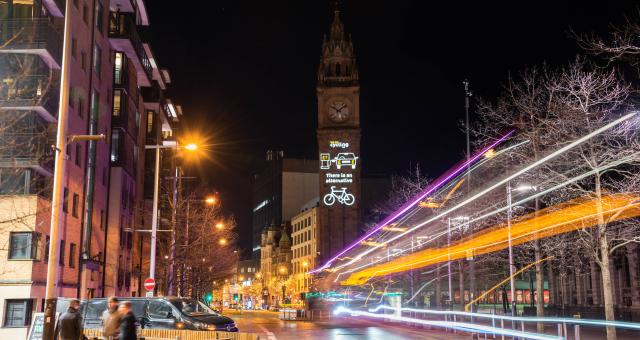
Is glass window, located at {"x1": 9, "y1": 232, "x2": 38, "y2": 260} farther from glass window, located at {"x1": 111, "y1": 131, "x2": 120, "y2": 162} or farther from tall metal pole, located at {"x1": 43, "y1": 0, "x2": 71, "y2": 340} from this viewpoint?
tall metal pole, located at {"x1": 43, "y1": 0, "x2": 71, "y2": 340}

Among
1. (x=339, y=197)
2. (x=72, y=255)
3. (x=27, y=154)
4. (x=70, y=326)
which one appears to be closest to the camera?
(x=70, y=326)

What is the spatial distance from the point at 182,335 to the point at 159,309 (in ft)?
12.2

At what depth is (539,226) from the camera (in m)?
30.6

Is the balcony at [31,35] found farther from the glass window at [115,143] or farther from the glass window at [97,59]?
the glass window at [115,143]

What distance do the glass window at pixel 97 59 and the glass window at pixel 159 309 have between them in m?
24.9

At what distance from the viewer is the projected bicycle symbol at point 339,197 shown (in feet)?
416

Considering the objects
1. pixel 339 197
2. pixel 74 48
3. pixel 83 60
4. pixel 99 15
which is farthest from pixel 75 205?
pixel 339 197

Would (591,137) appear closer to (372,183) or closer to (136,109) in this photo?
(136,109)

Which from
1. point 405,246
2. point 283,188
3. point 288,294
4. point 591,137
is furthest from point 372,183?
point 591,137

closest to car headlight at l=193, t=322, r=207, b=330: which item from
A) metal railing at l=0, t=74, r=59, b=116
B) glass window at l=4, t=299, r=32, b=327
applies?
metal railing at l=0, t=74, r=59, b=116

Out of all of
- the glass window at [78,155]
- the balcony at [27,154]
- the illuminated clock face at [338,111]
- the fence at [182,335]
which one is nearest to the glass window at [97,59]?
the glass window at [78,155]

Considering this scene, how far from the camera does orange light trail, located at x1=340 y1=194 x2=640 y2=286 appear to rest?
22141 mm

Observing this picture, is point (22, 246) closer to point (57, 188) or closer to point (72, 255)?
point (72, 255)

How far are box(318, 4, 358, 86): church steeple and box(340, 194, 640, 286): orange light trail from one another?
217 ft
